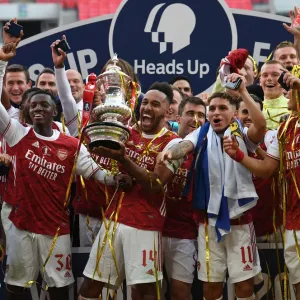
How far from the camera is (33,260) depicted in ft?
19.0

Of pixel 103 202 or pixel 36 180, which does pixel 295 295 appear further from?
pixel 36 180

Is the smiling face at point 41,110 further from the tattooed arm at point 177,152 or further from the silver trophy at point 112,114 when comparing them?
the tattooed arm at point 177,152

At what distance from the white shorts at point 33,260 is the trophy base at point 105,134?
92 cm

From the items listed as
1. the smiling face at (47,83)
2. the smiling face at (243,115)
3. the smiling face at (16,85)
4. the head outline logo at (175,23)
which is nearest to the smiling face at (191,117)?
the smiling face at (243,115)

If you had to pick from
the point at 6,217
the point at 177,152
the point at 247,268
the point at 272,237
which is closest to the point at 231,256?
the point at 247,268

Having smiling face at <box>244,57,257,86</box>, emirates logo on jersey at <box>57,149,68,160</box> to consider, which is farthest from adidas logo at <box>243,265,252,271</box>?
smiling face at <box>244,57,257,86</box>

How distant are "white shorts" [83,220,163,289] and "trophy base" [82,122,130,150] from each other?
656mm

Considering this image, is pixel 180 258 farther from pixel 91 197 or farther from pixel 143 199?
pixel 91 197

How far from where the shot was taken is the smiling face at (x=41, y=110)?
588cm

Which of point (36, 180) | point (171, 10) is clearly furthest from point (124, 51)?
point (36, 180)

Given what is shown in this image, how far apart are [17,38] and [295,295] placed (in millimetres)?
2642

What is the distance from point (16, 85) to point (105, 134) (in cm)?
208

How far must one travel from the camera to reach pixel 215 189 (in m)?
5.70

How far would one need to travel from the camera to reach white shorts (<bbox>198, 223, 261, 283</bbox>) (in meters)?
5.59
